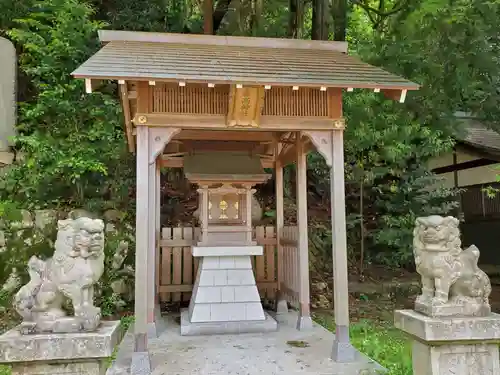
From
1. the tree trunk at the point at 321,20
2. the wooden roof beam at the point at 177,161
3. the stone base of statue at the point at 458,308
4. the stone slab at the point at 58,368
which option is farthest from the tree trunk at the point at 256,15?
the stone slab at the point at 58,368

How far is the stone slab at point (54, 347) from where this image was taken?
3.24 metres

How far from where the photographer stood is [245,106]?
4.75 m

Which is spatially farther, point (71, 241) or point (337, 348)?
point (337, 348)

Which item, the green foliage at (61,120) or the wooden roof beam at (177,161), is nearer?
the wooden roof beam at (177,161)

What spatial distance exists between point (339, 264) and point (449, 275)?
1.30 meters

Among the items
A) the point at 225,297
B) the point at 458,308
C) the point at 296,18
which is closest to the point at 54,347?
the point at 225,297

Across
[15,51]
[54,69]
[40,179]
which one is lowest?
[40,179]

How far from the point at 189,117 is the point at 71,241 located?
73.1 inches

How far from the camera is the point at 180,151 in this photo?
7.29 meters

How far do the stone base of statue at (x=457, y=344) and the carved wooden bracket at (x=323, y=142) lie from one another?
199 cm

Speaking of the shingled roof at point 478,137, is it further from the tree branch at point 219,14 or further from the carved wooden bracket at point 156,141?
the carved wooden bracket at point 156,141

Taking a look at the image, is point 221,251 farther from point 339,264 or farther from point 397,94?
point 397,94

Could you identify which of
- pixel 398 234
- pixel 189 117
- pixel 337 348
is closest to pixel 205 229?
pixel 189 117

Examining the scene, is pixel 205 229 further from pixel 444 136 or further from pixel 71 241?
pixel 444 136
